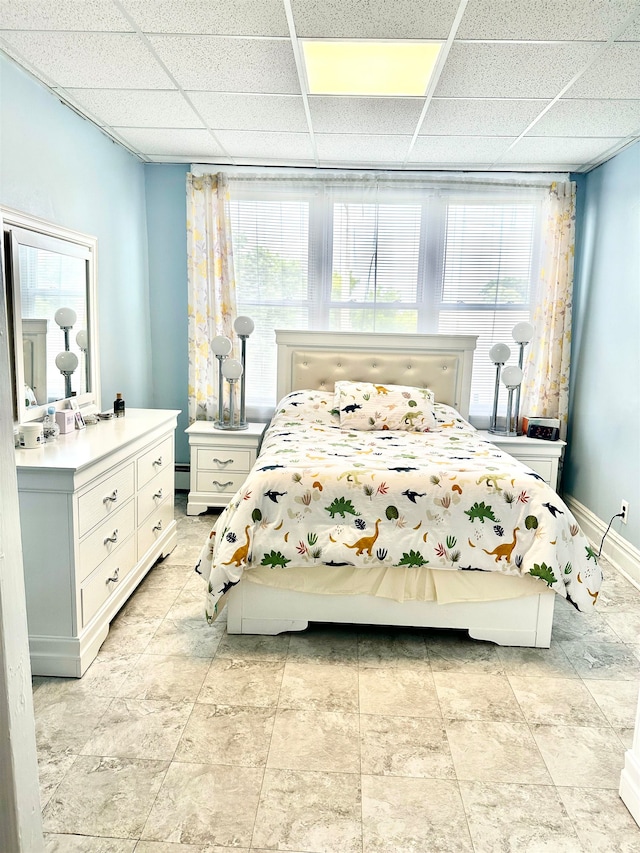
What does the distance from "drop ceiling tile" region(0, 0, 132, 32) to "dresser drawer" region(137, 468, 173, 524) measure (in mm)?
1948

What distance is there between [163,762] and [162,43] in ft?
8.67

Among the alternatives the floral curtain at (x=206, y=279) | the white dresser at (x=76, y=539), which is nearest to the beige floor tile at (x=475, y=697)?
the white dresser at (x=76, y=539)

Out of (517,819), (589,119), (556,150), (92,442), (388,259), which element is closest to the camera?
(517,819)

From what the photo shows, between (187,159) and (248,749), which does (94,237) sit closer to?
(187,159)

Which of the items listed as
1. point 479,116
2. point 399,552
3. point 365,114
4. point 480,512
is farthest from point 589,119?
point 399,552

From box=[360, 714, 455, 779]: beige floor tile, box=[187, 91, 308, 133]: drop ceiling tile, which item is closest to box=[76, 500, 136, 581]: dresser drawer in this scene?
box=[360, 714, 455, 779]: beige floor tile

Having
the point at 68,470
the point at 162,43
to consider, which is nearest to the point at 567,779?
the point at 68,470

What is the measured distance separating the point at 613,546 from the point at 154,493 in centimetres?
264

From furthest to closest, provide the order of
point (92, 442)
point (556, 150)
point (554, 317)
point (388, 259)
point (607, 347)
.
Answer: point (388, 259) < point (554, 317) < point (607, 347) < point (556, 150) < point (92, 442)

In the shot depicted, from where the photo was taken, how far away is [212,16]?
2.27m

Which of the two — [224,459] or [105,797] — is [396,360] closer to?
[224,459]

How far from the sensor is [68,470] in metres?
2.19

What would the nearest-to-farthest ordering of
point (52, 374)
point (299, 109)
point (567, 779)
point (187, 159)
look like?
1. point (567, 779)
2. point (52, 374)
3. point (299, 109)
4. point (187, 159)

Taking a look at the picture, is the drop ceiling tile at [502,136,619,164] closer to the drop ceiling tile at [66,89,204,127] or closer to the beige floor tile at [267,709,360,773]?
the drop ceiling tile at [66,89,204,127]
